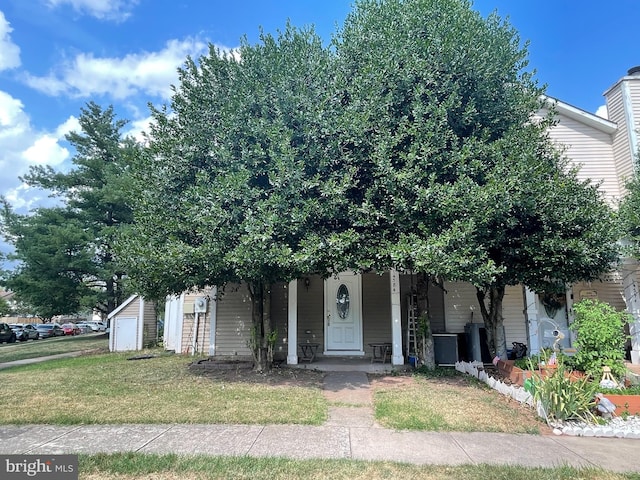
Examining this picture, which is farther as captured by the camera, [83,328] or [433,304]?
[83,328]

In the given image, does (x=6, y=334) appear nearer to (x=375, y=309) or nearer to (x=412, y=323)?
(x=375, y=309)

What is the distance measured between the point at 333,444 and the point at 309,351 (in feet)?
20.0

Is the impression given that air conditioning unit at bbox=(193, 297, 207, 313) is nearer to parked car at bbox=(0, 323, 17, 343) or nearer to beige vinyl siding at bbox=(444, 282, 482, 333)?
beige vinyl siding at bbox=(444, 282, 482, 333)

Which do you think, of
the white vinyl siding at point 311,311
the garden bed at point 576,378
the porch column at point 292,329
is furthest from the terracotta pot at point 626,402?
the white vinyl siding at point 311,311

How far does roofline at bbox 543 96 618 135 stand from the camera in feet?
35.4

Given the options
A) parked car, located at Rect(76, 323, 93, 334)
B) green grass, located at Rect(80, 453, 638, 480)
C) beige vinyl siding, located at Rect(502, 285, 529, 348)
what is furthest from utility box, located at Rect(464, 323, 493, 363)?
parked car, located at Rect(76, 323, 93, 334)

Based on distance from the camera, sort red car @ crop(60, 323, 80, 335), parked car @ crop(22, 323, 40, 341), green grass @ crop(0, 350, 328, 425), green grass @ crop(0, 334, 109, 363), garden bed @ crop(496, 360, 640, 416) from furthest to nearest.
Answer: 1. red car @ crop(60, 323, 80, 335)
2. parked car @ crop(22, 323, 40, 341)
3. green grass @ crop(0, 334, 109, 363)
4. garden bed @ crop(496, 360, 640, 416)
5. green grass @ crop(0, 350, 328, 425)

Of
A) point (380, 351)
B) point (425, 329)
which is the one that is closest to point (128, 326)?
Answer: point (380, 351)

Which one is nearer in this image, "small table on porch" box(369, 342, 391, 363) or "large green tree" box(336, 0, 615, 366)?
"large green tree" box(336, 0, 615, 366)

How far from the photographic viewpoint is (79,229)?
21.9 meters

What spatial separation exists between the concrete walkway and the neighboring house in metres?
5.01

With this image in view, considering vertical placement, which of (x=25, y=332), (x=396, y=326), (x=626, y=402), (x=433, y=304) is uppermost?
(x=433, y=304)

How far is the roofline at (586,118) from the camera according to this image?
35.4ft

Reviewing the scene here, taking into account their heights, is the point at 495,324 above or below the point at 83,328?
above
